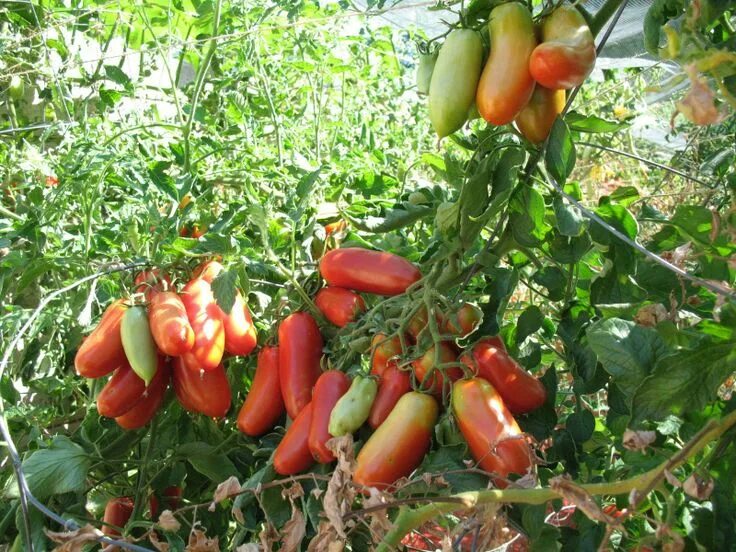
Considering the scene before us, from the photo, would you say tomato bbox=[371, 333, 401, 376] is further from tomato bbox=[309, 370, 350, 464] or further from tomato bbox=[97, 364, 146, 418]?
tomato bbox=[97, 364, 146, 418]

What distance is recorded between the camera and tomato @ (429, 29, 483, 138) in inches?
32.3

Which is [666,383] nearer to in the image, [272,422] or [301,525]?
[301,525]

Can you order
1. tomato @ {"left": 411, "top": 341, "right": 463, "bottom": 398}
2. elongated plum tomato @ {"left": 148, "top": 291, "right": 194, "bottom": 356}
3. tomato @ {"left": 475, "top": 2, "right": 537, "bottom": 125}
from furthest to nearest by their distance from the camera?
1. elongated plum tomato @ {"left": 148, "top": 291, "right": 194, "bottom": 356}
2. tomato @ {"left": 411, "top": 341, "right": 463, "bottom": 398}
3. tomato @ {"left": 475, "top": 2, "right": 537, "bottom": 125}

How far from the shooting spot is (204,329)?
107 cm

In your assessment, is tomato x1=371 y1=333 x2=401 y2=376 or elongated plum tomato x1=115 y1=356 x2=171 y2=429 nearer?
tomato x1=371 y1=333 x2=401 y2=376

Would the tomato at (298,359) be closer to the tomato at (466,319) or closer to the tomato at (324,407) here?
the tomato at (324,407)

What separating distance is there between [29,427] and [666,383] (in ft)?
3.51

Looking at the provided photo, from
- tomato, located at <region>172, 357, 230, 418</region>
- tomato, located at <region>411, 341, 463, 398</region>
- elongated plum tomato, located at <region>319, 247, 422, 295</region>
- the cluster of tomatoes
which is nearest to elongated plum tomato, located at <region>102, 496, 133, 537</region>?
tomato, located at <region>172, 357, 230, 418</region>

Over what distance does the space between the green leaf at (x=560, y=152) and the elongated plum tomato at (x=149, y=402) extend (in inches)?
22.1

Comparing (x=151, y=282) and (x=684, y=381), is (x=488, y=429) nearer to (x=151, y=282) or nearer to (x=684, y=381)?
(x=684, y=381)

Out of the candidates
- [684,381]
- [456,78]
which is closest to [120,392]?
[456,78]

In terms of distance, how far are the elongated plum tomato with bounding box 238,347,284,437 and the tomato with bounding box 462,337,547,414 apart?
0.31 m

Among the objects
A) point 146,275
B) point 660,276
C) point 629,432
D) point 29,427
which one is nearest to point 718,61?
point 629,432

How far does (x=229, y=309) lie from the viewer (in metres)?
1.04
